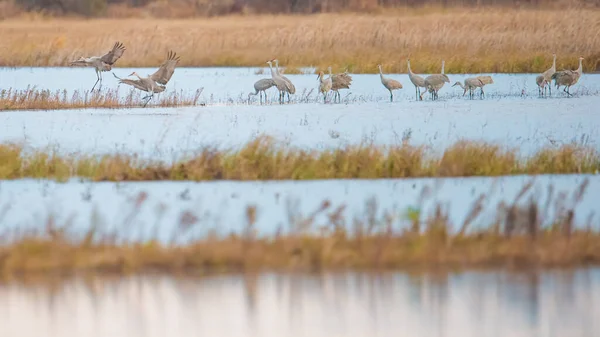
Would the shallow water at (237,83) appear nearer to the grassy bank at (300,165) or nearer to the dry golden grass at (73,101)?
the dry golden grass at (73,101)

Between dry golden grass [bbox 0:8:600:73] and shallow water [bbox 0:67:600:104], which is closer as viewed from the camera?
shallow water [bbox 0:67:600:104]

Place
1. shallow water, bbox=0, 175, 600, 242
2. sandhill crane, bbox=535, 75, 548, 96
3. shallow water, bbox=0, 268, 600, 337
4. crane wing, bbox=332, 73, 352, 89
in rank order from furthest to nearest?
sandhill crane, bbox=535, 75, 548, 96, crane wing, bbox=332, 73, 352, 89, shallow water, bbox=0, 175, 600, 242, shallow water, bbox=0, 268, 600, 337

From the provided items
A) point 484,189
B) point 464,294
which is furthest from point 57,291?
point 484,189

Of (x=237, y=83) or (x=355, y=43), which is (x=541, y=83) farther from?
(x=355, y=43)

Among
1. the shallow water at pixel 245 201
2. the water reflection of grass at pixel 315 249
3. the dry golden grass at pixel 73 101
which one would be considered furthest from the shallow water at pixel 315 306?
the dry golden grass at pixel 73 101

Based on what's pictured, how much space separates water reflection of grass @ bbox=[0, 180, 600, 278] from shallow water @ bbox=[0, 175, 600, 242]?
0.22 m

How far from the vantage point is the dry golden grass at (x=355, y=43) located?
24594 millimetres

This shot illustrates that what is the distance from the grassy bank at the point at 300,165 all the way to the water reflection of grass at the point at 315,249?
9.65 ft

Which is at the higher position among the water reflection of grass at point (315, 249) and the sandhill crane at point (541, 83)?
the sandhill crane at point (541, 83)

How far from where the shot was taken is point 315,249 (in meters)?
7.75

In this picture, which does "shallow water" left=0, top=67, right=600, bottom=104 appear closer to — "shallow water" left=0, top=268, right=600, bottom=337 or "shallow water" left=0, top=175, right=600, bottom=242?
"shallow water" left=0, top=175, right=600, bottom=242

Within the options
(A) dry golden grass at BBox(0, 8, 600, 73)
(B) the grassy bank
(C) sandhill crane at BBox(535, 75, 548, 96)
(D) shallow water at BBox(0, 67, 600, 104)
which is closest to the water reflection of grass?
(B) the grassy bank

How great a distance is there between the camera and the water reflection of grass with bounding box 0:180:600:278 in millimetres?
7652

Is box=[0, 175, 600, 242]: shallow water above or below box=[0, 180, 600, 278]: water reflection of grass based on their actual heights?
above
